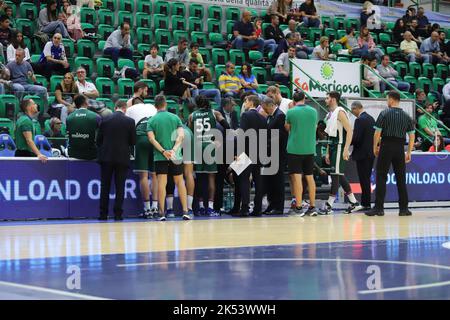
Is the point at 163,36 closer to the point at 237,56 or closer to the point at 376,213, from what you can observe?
the point at 237,56

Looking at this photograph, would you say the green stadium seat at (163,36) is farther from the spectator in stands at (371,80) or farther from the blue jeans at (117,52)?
the spectator in stands at (371,80)

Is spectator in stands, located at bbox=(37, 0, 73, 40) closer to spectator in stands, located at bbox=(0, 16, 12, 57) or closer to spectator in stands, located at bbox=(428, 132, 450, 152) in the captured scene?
spectator in stands, located at bbox=(0, 16, 12, 57)

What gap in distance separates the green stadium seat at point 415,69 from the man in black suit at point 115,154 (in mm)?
12881

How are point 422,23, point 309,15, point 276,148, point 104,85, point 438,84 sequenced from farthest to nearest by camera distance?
point 422,23, point 309,15, point 438,84, point 104,85, point 276,148

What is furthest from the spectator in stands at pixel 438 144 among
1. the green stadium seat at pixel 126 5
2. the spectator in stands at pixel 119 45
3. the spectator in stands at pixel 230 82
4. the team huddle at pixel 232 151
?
the green stadium seat at pixel 126 5

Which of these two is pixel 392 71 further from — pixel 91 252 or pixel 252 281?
pixel 252 281

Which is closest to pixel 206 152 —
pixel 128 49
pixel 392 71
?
pixel 128 49

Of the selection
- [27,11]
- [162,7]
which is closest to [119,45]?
[27,11]

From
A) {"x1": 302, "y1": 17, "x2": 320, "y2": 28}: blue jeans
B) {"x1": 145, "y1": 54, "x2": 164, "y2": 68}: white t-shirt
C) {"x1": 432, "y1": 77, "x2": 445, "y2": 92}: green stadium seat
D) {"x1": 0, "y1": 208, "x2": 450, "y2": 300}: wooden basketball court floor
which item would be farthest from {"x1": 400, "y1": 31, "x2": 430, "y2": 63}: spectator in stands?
{"x1": 0, "y1": 208, "x2": 450, "y2": 300}: wooden basketball court floor

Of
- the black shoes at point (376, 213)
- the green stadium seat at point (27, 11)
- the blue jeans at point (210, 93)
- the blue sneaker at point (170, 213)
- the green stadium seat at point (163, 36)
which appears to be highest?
the green stadium seat at point (27, 11)

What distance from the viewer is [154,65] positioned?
59.2 ft

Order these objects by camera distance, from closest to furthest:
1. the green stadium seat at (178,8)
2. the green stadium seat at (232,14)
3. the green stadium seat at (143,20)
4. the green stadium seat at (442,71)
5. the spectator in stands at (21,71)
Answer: the spectator in stands at (21,71) < the green stadium seat at (143,20) < the green stadium seat at (178,8) < the green stadium seat at (232,14) < the green stadium seat at (442,71)

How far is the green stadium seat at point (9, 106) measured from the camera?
13.5 m

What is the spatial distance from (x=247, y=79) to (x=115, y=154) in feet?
20.7
